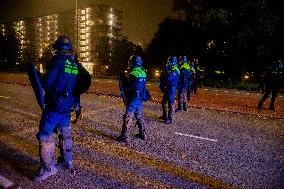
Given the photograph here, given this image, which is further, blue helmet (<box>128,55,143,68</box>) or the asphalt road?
blue helmet (<box>128,55,143,68</box>)

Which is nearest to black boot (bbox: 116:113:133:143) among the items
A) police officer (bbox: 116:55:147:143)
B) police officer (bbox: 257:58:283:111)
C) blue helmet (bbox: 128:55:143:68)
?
police officer (bbox: 116:55:147:143)

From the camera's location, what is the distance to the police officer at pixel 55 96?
4969mm

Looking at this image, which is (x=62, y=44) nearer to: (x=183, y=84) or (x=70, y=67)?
(x=70, y=67)

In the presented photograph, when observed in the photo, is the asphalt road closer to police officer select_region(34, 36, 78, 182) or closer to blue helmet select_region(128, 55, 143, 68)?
police officer select_region(34, 36, 78, 182)

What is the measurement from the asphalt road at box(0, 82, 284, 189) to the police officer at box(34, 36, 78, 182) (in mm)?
370

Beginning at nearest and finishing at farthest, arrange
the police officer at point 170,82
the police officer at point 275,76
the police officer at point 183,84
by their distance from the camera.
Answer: the police officer at point 170,82 → the police officer at point 183,84 → the police officer at point 275,76

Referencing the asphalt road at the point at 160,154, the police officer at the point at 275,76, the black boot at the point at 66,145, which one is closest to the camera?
the asphalt road at the point at 160,154

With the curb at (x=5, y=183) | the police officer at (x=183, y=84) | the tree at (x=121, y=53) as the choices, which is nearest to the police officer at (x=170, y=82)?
the police officer at (x=183, y=84)

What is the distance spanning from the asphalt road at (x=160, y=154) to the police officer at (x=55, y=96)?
37cm

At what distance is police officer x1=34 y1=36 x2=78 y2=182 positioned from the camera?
4.97 metres

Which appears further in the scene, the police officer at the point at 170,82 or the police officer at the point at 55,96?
the police officer at the point at 170,82

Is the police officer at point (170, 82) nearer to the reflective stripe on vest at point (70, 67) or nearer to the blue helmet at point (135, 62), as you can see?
the blue helmet at point (135, 62)

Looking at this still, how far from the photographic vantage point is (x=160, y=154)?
6.61 meters

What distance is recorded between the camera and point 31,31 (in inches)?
5502
